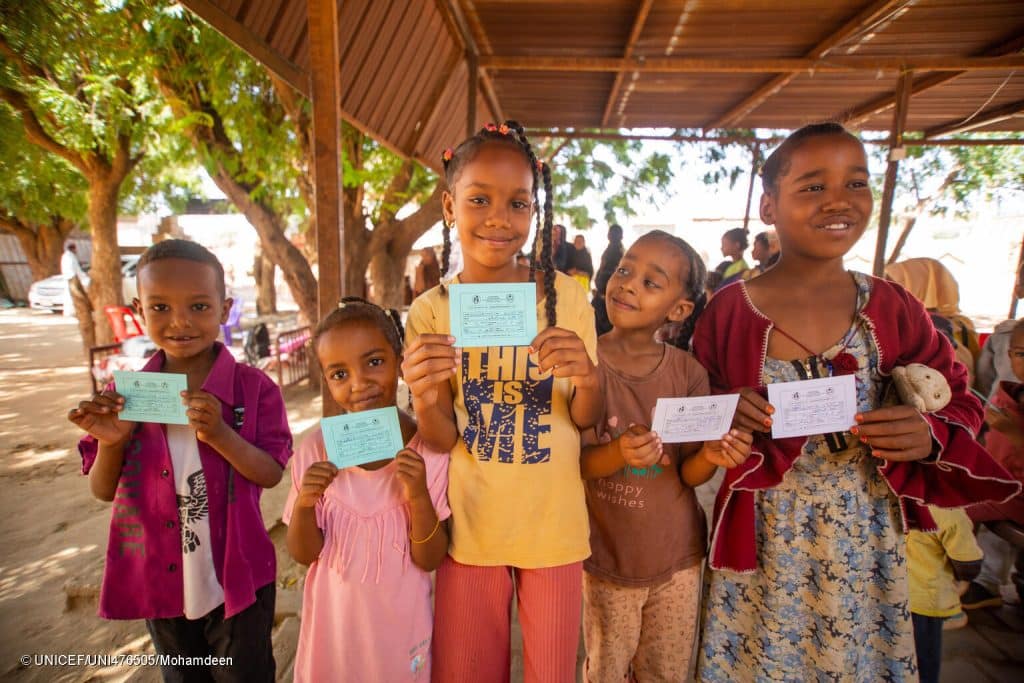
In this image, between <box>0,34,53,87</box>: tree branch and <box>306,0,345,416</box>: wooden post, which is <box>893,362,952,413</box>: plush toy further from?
<box>0,34,53,87</box>: tree branch

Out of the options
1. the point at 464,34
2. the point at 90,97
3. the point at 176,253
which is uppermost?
the point at 464,34

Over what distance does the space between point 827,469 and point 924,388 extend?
0.35 metres

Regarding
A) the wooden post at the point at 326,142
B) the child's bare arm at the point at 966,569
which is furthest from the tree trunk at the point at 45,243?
the child's bare arm at the point at 966,569

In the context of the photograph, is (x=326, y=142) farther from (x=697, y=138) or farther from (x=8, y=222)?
(x=697, y=138)

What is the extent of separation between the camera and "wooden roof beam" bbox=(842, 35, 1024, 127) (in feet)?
15.3

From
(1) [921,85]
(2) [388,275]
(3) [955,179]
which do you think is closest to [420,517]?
(2) [388,275]

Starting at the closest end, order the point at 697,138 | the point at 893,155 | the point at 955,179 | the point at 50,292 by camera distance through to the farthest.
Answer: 1. the point at 893,155
2. the point at 697,138
3. the point at 50,292
4. the point at 955,179

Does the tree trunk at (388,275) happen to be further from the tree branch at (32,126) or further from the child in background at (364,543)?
the child in background at (364,543)

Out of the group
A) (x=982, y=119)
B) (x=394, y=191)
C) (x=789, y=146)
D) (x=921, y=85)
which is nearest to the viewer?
(x=789, y=146)

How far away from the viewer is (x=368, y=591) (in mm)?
1476

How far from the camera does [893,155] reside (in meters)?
5.51

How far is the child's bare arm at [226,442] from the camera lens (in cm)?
144

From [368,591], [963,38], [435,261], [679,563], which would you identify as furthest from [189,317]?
[435,261]

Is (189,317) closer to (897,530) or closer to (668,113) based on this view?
(897,530)
